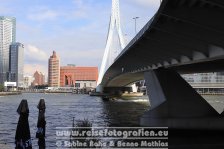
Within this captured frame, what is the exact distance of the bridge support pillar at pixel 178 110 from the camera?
30344 millimetres

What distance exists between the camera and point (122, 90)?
140m

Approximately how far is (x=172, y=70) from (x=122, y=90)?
339ft

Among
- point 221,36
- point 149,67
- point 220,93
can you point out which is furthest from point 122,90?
point 221,36

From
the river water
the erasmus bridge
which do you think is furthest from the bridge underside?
the river water

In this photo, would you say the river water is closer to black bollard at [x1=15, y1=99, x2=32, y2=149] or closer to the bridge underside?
black bollard at [x1=15, y1=99, x2=32, y2=149]

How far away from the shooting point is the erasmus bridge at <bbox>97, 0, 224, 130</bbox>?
20953 millimetres

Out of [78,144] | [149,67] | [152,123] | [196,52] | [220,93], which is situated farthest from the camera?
[220,93]

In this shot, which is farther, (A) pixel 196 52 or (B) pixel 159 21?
(A) pixel 196 52

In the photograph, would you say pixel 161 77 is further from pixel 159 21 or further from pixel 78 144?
pixel 78 144

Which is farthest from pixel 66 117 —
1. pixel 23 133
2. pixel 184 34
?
pixel 23 133

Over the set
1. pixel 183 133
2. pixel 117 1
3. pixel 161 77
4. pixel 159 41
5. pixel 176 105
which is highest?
pixel 117 1

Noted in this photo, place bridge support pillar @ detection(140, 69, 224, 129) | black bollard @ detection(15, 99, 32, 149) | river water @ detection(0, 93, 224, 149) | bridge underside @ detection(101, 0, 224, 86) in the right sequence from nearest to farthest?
black bollard @ detection(15, 99, 32, 149) < bridge underside @ detection(101, 0, 224, 86) < river water @ detection(0, 93, 224, 149) < bridge support pillar @ detection(140, 69, 224, 129)

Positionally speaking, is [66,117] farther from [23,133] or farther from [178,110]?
[23,133]

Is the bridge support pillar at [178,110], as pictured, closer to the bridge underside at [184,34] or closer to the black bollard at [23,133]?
the bridge underside at [184,34]
